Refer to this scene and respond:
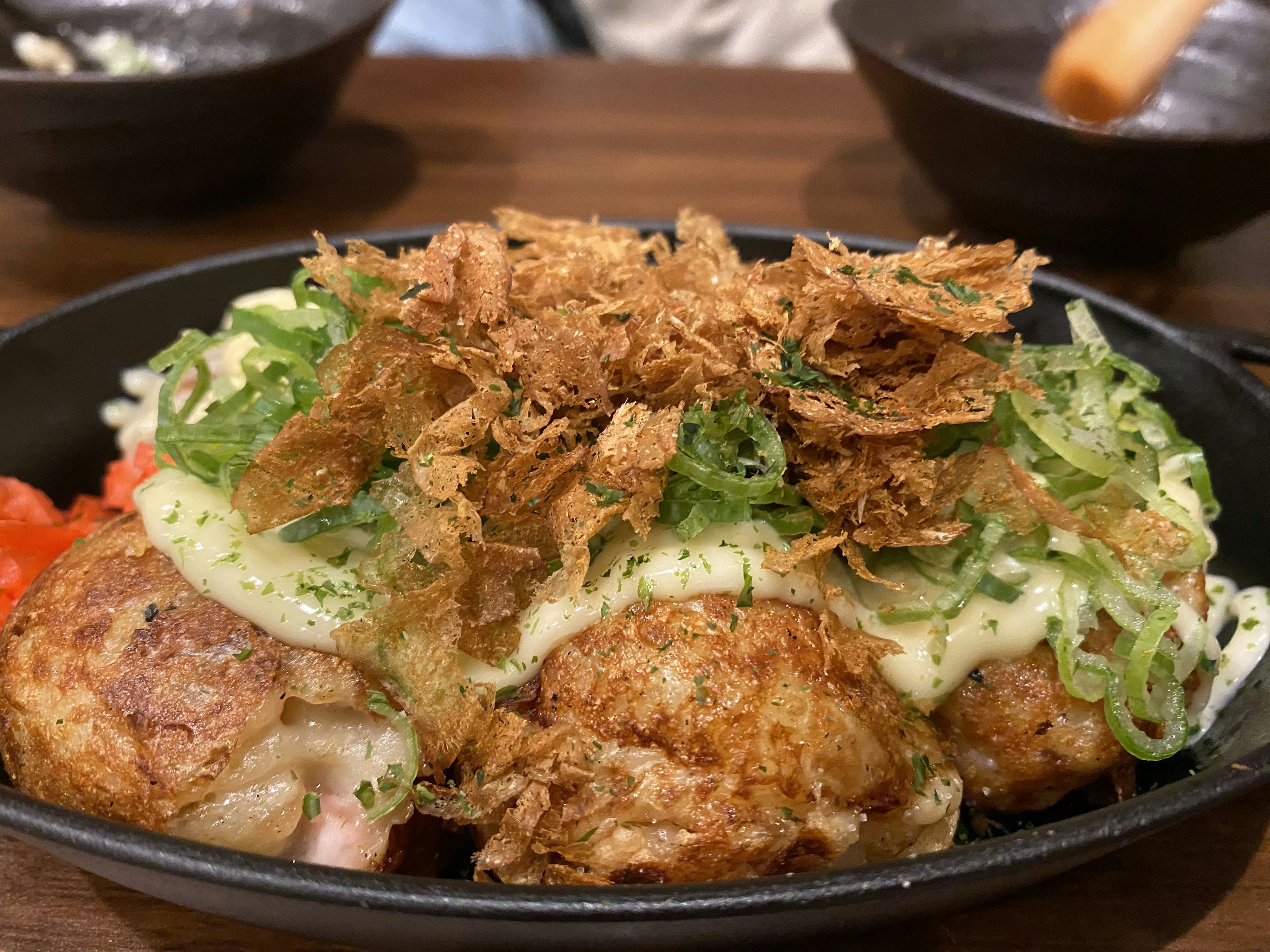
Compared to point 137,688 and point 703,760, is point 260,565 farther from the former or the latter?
point 703,760

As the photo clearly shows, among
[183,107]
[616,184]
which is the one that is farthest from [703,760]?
[616,184]

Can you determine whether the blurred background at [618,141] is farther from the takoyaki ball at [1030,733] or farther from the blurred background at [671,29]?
the takoyaki ball at [1030,733]

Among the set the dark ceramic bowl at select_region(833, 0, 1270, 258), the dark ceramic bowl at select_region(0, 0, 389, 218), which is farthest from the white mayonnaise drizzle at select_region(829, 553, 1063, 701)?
the dark ceramic bowl at select_region(0, 0, 389, 218)

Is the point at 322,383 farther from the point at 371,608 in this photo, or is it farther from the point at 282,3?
the point at 282,3

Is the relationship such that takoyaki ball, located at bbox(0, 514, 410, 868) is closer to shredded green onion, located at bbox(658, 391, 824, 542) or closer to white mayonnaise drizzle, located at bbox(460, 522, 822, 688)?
white mayonnaise drizzle, located at bbox(460, 522, 822, 688)

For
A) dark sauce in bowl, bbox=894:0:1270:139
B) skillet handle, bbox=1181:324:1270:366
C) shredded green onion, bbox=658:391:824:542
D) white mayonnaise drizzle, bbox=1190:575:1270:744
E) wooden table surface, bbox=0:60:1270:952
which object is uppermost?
dark sauce in bowl, bbox=894:0:1270:139

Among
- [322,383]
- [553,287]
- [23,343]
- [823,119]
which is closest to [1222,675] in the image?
[553,287]
